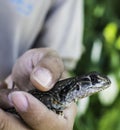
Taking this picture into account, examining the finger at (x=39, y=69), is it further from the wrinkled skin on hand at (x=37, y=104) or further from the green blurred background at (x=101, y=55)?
the green blurred background at (x=101, y=55)

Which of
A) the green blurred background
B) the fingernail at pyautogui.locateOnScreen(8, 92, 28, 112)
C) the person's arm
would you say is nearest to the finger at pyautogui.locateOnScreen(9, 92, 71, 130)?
the fingernail at pyautogui.locateOnScreen(8, 92, 28, 112)

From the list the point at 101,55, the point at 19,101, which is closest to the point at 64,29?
the point at 101,55

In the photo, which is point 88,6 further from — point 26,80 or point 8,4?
point 26,80

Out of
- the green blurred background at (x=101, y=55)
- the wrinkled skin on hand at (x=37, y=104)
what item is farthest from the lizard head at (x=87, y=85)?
the green blurred background at (x=101, y=55)

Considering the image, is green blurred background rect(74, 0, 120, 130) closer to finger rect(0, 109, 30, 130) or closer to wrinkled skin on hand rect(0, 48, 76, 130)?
wrinkled skin on hand rect(0, 48, 76, 130)

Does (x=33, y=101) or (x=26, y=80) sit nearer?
(x=33, y=101)

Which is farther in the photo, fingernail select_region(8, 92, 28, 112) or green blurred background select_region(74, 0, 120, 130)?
green blurred background select_region(74, 0, 120, 130)

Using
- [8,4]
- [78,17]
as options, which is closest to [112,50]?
[78,17]

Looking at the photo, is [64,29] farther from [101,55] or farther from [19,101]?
[19,101]
